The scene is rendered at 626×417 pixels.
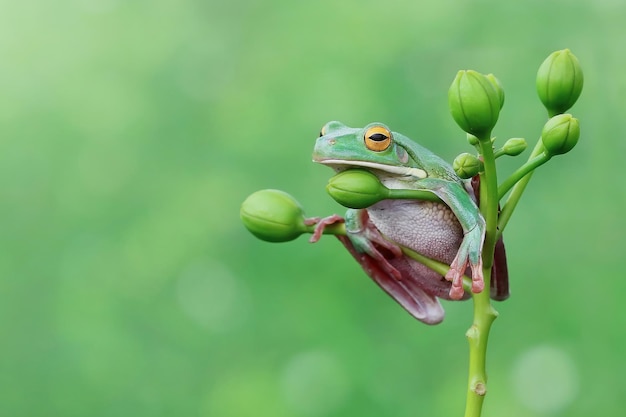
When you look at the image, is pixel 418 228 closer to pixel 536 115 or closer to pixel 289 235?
pixel 289 235

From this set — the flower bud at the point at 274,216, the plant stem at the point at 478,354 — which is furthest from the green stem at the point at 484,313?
the flower bud at the point at 274,216

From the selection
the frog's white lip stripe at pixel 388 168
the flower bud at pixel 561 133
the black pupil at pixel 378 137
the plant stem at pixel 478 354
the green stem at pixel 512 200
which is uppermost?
the flower bud at pixel 561 133

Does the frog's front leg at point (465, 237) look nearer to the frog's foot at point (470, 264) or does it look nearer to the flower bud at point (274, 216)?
the frog's foot at point (470, 264)

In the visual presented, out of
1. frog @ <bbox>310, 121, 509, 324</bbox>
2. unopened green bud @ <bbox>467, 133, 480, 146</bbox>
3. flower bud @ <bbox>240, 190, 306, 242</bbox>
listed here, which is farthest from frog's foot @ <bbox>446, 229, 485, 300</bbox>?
flower bud @ <bbox>240, 190, 306, 242</bbox>


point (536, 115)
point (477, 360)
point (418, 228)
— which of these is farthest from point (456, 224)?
point (536, 115)

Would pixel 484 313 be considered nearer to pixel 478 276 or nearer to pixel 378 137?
pixel 478 276

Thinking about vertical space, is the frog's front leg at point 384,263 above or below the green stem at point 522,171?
below

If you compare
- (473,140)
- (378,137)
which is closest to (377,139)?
(378,137)
